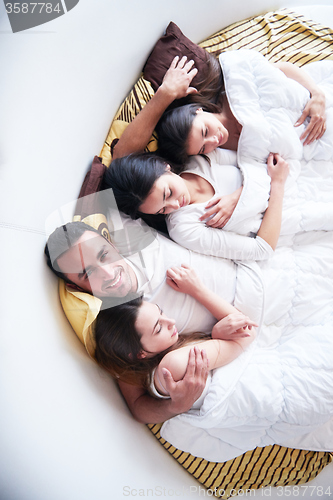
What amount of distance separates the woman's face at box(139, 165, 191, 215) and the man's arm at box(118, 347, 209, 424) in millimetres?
390

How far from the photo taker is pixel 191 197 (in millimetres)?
1081

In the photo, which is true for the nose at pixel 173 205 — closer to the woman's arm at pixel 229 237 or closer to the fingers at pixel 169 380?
the woman's arm at pixel 229 237

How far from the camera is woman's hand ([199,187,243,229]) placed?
103 centimetres

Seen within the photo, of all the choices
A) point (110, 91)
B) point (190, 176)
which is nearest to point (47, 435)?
point (190, 176)

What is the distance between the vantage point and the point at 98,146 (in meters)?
1.07

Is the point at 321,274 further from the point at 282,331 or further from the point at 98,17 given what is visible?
the point at 98,17

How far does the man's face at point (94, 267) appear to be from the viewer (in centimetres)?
83

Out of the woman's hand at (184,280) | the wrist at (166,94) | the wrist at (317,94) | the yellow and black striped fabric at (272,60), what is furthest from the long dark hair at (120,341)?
the wrist at (317,94)

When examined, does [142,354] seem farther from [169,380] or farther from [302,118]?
[302,118]

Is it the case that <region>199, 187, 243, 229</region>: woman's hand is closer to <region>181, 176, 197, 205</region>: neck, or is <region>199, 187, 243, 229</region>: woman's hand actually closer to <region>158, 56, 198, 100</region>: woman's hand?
<region>181, 176, 197, 205</region>: neck

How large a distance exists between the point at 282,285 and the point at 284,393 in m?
0.29

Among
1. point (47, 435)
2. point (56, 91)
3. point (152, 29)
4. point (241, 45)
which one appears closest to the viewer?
point (47, 435)

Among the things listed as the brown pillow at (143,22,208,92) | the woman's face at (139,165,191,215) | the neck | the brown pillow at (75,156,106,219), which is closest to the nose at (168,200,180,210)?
the woman's face at (139,165,191,215)

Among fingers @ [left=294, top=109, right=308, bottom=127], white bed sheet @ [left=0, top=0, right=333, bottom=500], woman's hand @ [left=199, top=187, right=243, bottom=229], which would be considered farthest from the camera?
fingers @ [left=294, top=109, right=308, bottom=127]
